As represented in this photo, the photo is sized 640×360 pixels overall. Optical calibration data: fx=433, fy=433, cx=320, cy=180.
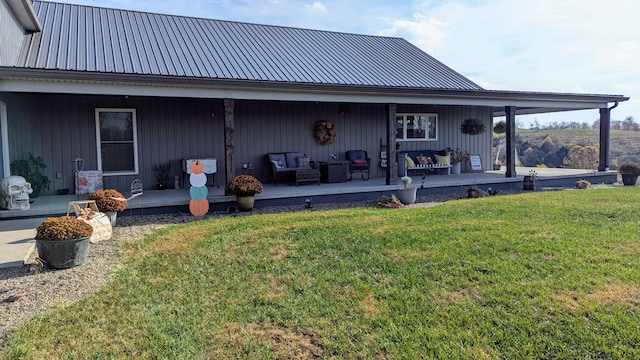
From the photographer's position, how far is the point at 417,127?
1222cm

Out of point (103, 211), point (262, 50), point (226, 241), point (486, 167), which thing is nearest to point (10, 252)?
point (103, 211)

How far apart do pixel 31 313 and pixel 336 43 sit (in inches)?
449

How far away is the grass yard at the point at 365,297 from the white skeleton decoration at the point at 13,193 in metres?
2.45

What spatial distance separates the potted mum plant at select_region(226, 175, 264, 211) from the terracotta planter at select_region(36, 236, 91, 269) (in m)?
3.14

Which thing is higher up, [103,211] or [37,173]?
[37,173]

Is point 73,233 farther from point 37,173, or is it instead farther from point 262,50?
point 262,50

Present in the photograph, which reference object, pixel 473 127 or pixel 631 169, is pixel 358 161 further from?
pixel 631 169

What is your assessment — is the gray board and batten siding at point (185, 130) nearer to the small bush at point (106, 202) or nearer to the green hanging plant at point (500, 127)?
the small bush at point (106, 202)

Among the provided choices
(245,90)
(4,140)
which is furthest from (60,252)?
(245,90)

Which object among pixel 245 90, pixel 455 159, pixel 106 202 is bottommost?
pixel 106 202

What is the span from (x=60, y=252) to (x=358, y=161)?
7477mm

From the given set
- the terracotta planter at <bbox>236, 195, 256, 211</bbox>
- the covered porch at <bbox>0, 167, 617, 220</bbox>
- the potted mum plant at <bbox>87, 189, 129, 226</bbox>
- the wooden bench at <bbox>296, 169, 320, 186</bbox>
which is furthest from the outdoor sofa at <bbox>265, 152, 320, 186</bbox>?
the potted mum plant at <bbox>87, 189, 129, 226</bbox>

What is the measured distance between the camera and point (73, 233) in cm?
423

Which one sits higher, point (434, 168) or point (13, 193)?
point (434, 168)
